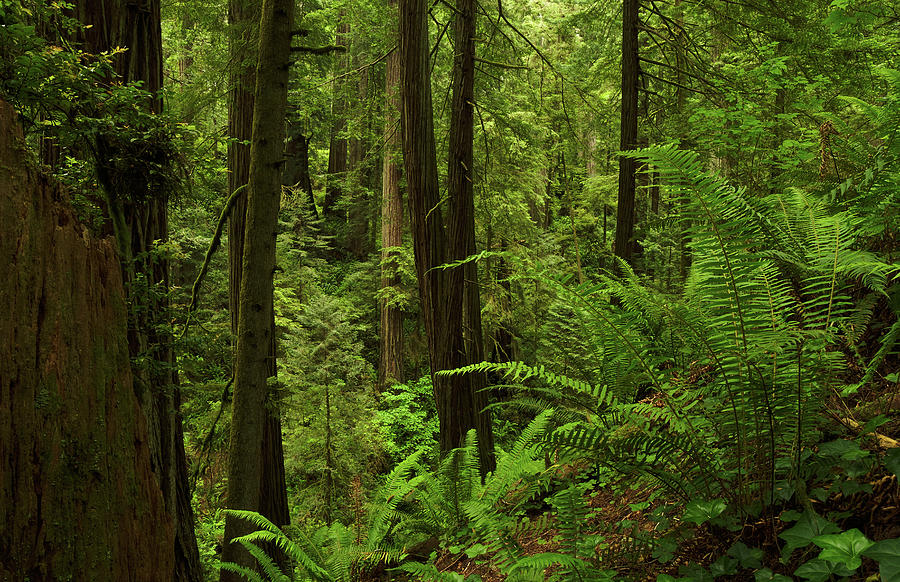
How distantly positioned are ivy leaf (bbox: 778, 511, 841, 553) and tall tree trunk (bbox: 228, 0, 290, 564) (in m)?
3.82

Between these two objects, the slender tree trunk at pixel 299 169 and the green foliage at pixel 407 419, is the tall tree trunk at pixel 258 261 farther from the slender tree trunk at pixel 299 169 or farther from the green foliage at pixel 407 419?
the slender tree trunk at pixel 299 169

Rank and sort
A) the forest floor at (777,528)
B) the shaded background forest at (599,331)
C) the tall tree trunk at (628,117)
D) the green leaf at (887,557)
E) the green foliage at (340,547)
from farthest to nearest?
the tall tree trunk at (628,117)
the green foliage at (340,547)
the shaded background forest at (599,331)
the forest floor at (777,528)
the green leaf at (887,557)

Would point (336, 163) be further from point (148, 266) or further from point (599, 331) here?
point (599, 331)

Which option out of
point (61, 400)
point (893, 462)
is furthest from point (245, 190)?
point (893, 462)

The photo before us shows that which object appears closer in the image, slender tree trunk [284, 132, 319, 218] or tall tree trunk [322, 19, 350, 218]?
tall tree trunk [322, 19, 350, 218]

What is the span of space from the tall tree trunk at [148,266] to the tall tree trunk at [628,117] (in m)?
5.72

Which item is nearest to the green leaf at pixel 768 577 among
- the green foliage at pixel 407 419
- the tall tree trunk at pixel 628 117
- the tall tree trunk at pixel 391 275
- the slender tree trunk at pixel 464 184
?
the slender tree trunk at pixel 464 184

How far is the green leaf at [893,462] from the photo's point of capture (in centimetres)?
139

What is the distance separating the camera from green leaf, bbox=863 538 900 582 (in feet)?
3.80

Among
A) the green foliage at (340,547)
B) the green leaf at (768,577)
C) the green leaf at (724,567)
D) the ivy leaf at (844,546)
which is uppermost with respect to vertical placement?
the ivy leaf at (844,546)

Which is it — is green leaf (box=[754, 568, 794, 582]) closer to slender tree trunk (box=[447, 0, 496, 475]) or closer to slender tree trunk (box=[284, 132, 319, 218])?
slender tree trunk (box=[447, 0, 496, 475])

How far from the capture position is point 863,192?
255 centimetres

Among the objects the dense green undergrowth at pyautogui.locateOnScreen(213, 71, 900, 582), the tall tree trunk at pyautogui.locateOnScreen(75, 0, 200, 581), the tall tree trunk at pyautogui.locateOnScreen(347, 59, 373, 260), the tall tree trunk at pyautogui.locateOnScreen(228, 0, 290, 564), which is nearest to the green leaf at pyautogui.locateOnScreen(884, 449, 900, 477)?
the dense green undergrowth at pyautogui.locateOnScreen(213, 71, 900, 582)

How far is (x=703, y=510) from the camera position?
161cm
